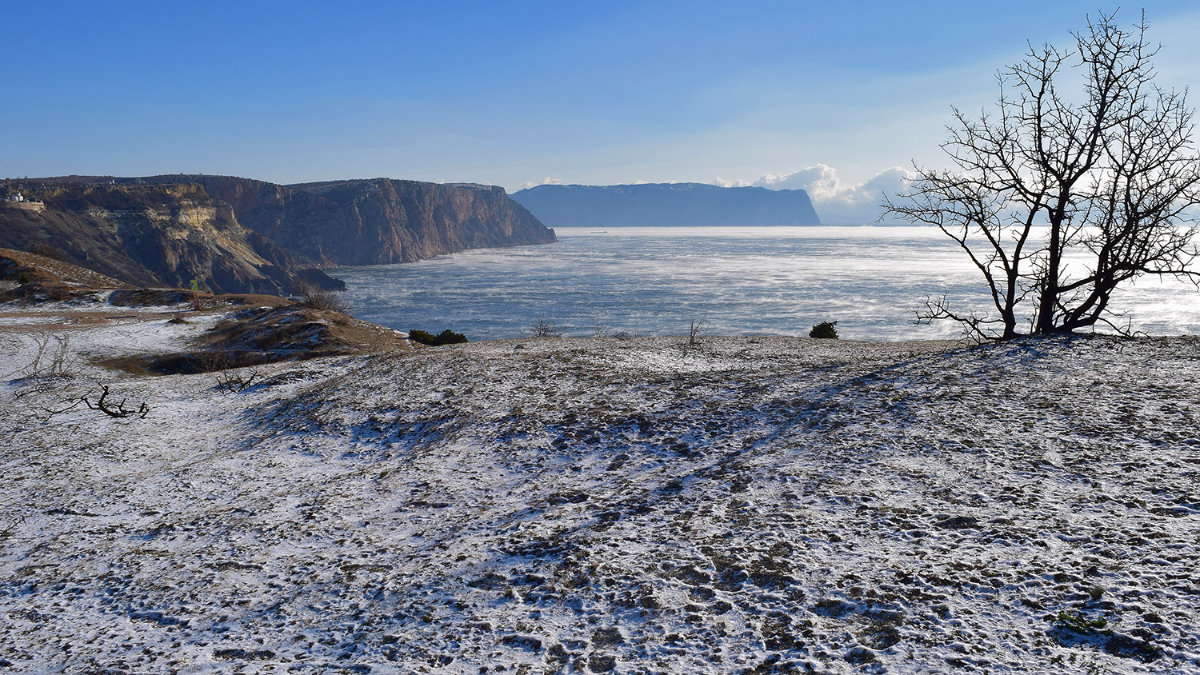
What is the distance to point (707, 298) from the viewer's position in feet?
297

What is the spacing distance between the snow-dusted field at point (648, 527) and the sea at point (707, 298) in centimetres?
2985

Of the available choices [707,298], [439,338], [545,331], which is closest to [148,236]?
[707,298]

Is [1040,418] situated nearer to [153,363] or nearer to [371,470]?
[371,470]

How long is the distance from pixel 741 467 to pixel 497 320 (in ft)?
230

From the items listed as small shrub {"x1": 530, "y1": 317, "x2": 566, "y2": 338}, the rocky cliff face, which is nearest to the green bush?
small shrub {"x1": 530, "y1": 317, "x2": 566, "y2": 338}

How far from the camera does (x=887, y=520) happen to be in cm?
659

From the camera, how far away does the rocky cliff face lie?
94.1 m

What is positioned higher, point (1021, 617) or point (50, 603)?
point (1021, 617)

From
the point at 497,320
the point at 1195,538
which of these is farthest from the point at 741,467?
the point at 497,320

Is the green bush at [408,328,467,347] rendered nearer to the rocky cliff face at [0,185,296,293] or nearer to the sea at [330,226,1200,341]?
the sea at [330,226,1200,341]

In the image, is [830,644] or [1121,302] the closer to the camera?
[830,644]

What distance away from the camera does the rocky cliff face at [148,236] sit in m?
94.1

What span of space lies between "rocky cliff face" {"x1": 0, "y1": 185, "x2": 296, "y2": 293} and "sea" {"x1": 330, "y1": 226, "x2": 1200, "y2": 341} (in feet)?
74.7

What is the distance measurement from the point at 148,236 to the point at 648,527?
133 meters
